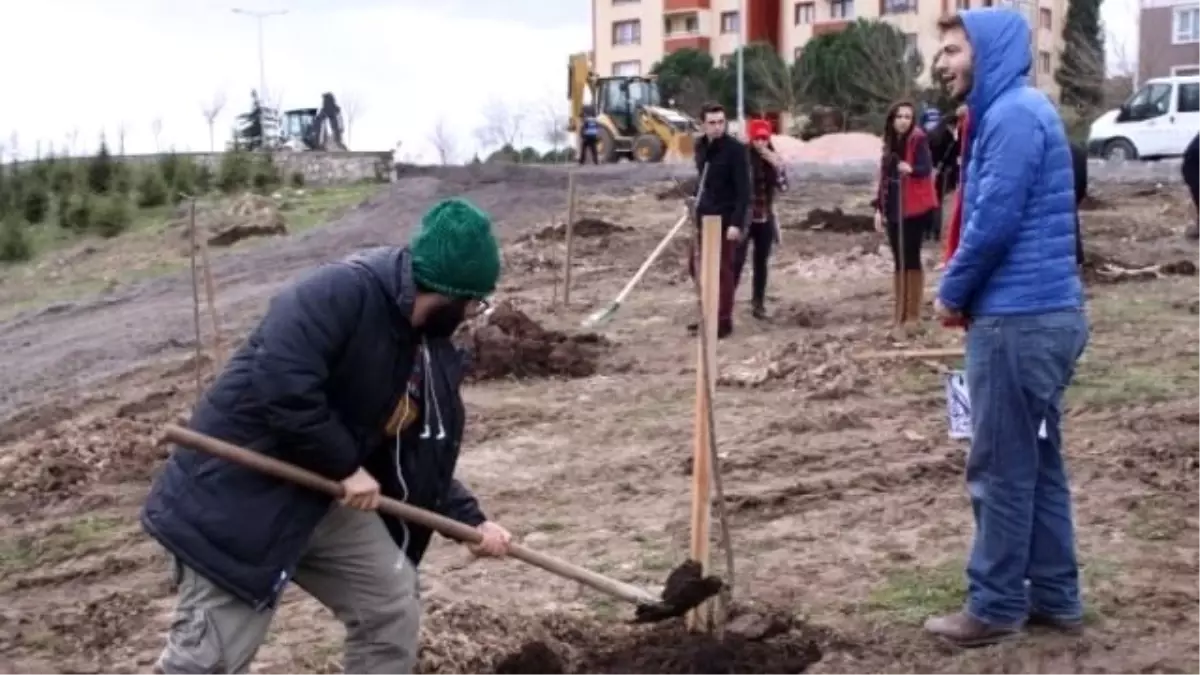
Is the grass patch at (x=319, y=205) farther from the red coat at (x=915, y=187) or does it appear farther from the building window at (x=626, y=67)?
the building window at (x=626, y=67)

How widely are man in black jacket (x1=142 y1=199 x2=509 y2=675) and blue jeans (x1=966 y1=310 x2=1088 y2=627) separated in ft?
5.19

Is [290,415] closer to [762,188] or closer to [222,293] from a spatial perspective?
[762,188]

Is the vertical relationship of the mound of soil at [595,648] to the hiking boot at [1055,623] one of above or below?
below

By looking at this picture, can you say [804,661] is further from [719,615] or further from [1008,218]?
[1008,218]

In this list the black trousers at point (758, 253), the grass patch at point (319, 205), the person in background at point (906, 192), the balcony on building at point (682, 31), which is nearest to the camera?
the person in background at point (906, 192)

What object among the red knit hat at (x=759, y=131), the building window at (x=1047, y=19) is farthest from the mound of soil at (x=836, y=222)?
the building window at (x=1047, y=19)

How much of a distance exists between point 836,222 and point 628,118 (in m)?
18.6

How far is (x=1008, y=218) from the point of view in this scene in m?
4.15

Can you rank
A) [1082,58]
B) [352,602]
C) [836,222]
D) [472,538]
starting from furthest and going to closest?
[1082,58] → [836,222] → [472,538] → [352,602]

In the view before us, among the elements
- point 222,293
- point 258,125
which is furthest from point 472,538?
point 258,125

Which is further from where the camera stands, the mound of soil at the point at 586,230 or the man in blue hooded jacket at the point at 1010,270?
the mound of soil at the point at 586,230

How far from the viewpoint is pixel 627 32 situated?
2485 inches

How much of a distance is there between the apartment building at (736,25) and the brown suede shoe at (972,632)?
153ft

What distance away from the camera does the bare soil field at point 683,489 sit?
4.84 m
